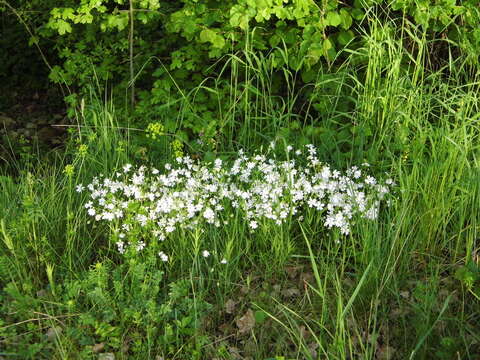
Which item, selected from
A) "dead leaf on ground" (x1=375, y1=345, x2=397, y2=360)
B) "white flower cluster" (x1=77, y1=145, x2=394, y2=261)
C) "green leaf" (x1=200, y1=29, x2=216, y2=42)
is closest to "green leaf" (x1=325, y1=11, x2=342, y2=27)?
"green leaf" (x1=200, y1=29, x2=216, y2=42)

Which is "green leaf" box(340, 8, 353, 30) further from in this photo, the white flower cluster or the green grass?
the white flower cluster

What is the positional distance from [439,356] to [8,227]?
7.43ft

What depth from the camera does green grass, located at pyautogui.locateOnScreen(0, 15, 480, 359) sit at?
2791mm

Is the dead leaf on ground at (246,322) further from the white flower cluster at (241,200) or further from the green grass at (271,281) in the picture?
the white flower cluster at (241,200)

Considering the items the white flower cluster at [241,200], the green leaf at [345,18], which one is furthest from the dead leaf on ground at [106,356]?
the green leaf at [345,18]

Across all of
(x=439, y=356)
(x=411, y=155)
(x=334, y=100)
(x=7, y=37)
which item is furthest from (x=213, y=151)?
(x=7, y=37)

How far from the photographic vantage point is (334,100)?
4.42m

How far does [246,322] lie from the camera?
2.96 m

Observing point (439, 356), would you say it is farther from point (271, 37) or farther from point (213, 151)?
point (271, 37)

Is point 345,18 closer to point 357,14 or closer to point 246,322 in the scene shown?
point 357,14

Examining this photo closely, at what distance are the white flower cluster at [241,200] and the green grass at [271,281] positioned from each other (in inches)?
3.7

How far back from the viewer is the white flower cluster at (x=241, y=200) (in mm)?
3174

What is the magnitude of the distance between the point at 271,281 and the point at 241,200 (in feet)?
1.46

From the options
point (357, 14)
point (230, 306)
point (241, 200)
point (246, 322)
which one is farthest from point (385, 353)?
point (357, 14)
